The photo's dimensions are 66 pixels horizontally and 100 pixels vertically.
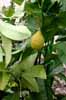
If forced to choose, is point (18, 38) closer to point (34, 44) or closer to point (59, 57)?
point (34, 44)

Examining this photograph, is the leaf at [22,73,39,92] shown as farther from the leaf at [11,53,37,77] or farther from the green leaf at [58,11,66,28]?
the green leaf at [58,11,66,28]

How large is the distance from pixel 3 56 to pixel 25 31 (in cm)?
10

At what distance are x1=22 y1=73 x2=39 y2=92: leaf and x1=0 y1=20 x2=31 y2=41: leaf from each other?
11 cm

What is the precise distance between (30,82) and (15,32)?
0.44ft

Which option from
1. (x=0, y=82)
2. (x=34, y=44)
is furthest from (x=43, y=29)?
(x=0, y=82)

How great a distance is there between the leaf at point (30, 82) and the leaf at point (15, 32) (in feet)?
0.37

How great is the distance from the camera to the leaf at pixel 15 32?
23.8 inches

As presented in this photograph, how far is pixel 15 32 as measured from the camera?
62cm

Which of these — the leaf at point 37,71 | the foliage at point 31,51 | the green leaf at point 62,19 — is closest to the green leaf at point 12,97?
the foliage at point 31,51

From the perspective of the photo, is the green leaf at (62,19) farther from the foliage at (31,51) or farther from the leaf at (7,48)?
the leaf at (7,48)

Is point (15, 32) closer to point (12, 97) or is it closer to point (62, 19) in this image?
point (62, 19)

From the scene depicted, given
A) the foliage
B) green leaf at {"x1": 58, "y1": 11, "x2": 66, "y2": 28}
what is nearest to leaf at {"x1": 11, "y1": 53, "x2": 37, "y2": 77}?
the foliage

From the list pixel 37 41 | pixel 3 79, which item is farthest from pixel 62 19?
pixel 3 79

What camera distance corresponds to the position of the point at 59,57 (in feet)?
2.32
